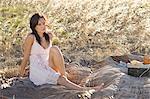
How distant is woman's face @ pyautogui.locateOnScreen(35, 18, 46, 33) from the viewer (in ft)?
19.1

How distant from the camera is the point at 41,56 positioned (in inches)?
230

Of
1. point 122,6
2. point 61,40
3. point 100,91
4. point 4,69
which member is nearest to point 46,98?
point 100,91

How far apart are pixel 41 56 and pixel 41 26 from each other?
34 cm

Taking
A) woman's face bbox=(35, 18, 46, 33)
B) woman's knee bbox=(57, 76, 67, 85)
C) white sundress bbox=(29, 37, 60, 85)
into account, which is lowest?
woman's knee bbox=(57, 76, 67, 85)

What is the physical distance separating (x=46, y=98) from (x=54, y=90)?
0.60 ft

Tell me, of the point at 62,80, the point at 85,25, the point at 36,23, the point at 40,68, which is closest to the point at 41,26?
the point at 36,23

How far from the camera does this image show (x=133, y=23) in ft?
28.5

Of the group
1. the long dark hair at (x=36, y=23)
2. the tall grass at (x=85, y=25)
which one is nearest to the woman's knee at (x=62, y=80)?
the long dark hair at (x=36, y=23)

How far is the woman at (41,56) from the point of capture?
570 centimetres

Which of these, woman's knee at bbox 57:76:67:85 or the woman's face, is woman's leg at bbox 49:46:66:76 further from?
the woman's face

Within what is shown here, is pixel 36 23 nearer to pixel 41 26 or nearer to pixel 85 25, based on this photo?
pixel 41 26

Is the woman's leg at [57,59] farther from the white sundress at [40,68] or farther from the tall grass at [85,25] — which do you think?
the tall grass at [85,25]

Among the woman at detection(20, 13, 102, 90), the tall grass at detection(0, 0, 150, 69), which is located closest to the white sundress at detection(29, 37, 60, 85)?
the woman at detection(20, 13, 102, 90)

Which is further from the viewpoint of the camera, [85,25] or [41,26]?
[85,25]
